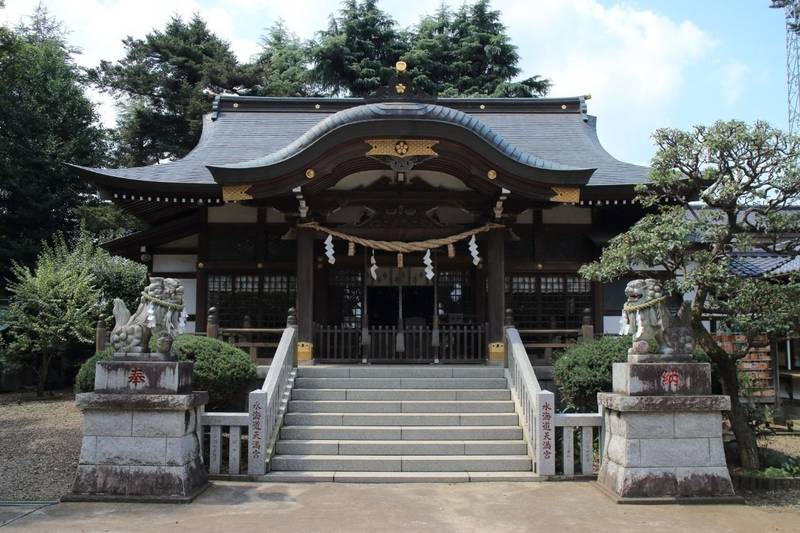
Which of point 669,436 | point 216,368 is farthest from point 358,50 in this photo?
point 669,436

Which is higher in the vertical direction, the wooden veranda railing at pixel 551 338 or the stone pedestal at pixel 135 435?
the wooden veranda railing at pixel 551 338

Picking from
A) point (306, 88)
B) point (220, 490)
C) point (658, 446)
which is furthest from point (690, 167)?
point (306, 88)

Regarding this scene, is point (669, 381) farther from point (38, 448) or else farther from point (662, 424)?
point (38, 448)

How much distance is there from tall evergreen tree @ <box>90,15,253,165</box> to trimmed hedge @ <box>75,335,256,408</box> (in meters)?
20.2

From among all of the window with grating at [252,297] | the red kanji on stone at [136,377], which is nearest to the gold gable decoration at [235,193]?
the window with grating at [252,297]

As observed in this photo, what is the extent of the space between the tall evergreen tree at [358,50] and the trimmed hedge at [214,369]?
20957 mm

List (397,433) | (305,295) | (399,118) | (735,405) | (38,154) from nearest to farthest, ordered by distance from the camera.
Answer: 1. (735,405)
2. (397,433)
3. (399,118)
4. (305,295)
5. (38,154)

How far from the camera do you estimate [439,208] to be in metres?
12.5

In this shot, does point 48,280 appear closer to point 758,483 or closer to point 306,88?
point 758,483

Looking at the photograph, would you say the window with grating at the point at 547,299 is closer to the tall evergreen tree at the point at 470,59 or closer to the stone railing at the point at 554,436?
the stone railing at the point at 554,436

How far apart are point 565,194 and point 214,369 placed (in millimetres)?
6603

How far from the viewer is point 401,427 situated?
29.1 feet

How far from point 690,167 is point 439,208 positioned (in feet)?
17.0

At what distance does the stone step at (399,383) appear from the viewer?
32.4 ft
